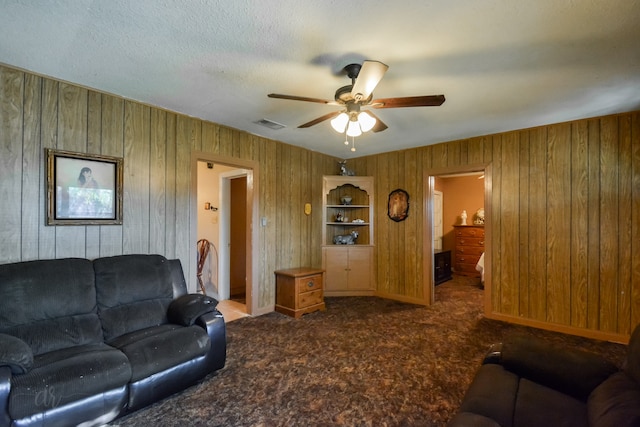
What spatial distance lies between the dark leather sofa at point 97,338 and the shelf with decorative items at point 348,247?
2675 mm

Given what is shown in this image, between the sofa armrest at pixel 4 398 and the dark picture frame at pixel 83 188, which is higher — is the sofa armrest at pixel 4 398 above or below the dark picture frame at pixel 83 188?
below

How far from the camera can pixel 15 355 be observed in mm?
1607

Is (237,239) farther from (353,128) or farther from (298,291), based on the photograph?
(353,128)

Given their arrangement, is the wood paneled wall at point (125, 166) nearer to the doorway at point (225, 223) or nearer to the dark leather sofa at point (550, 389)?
the doorway at point (225, 223)

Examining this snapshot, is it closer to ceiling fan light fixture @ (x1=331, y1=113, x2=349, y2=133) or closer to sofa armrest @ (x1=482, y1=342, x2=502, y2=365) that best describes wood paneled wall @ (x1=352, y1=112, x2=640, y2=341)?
sofa armrest @ (x1=482, y1=342, x2=502, y2=365)

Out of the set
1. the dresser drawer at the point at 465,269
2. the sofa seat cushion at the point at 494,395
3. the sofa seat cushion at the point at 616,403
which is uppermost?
the sofa seat cushion at the point at 616,403

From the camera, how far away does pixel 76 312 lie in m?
2.24

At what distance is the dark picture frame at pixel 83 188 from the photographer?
244 cm

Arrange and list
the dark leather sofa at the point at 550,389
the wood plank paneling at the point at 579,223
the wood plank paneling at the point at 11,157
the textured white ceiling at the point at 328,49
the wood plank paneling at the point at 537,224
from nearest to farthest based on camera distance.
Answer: the dark leather sofa at the point at 550,389
the textured white ceiling at the point at 328,49
the wood plank paneling at the point at 11,157
the wood plank paneling at the point at 579,223
the wood plank paneling at the point at 537,224

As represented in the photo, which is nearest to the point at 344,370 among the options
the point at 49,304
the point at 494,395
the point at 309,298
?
the point at 494,395

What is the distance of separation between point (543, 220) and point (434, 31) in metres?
2.94

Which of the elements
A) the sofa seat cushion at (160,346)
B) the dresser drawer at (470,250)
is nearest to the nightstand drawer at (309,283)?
the sofa seat cushion at (160,346)

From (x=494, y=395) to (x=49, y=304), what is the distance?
113 inches

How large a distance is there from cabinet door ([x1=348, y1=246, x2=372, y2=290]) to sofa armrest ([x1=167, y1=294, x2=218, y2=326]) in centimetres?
289
